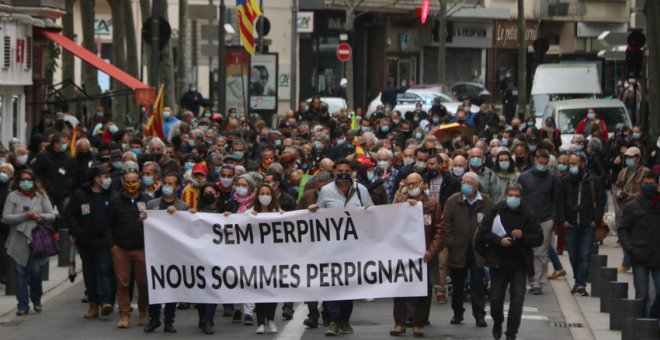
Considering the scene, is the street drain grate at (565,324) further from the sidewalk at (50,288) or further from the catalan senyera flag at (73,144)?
the catalan senyera flag at (73,144)

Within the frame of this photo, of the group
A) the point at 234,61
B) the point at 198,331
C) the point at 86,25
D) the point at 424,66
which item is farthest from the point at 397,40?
the point at 198,331

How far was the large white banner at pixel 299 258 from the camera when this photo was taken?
1596cm

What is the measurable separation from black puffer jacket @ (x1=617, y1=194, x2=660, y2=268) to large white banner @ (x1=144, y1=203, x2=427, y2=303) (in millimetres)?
1994

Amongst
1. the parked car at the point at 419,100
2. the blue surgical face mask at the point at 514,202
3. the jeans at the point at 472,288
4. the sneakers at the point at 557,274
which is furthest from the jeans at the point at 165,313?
the parked car at the point at 419,100

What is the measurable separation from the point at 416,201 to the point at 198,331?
2.54m

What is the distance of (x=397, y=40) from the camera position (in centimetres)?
6950

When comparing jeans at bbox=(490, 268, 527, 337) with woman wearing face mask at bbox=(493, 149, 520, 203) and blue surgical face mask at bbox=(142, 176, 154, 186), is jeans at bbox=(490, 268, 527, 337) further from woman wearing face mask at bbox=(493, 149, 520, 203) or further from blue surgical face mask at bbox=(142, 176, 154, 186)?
woman wearing face mask at bbox=(493, 149, 520, 203)

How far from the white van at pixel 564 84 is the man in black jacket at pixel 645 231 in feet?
90.0

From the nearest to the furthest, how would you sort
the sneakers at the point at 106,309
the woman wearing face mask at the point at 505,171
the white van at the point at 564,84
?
the sneakers at the point at 106,309 < the woman wearing face mask at the point at 505,171 < the white van at the point at 564,84

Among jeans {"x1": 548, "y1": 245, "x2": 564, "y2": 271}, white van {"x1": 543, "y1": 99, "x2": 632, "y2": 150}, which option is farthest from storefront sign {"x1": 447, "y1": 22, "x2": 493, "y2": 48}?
jeans {"x1": 548, "y1": 245, "x2": 564, "y2": 271}

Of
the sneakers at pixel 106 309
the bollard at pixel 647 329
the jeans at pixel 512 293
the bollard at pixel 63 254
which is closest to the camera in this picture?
the bollard at pixel 647 329

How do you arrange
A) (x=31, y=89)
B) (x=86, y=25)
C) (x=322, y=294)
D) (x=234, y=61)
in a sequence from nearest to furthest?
(x=322, y=294), (x=31, y=89), (x=234, y=61), (x=86, y=25)

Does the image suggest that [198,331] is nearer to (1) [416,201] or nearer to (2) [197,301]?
(2) [197,301]

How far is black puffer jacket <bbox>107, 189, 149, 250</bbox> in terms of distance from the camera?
1647 cm
